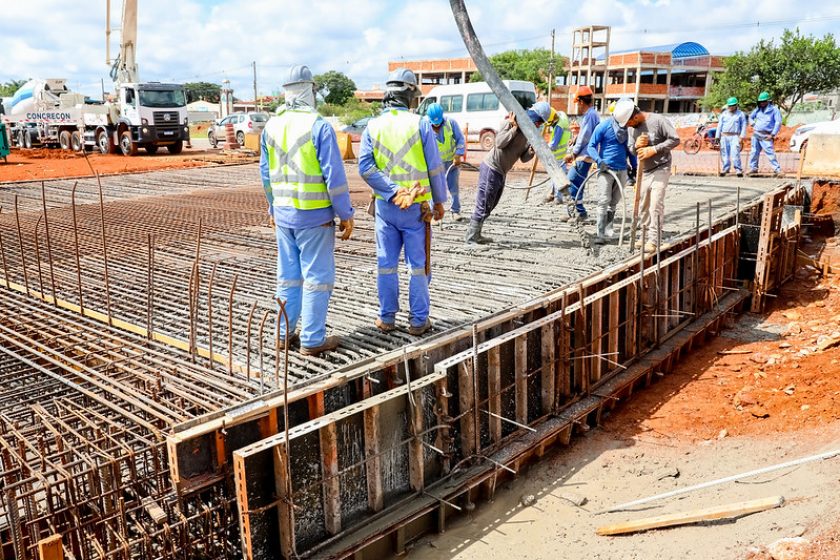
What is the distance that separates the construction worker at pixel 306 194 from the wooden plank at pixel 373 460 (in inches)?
24.6

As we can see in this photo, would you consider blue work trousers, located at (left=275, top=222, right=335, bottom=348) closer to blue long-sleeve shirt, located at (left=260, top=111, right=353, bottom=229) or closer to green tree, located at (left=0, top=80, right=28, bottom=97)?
blue long-sleeve shirt, located at (left=260, top=111, right=353, bottom=229)

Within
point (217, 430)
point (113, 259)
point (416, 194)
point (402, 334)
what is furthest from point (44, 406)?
point (113, 259)

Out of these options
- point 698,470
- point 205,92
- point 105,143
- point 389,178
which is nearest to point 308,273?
point 389,178

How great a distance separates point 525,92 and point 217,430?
19.1m

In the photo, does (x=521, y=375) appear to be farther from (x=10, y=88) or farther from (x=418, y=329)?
(x=10, y=88)

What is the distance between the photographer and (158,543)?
3766 millimetres

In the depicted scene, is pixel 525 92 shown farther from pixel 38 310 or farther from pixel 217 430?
pixel 217 430

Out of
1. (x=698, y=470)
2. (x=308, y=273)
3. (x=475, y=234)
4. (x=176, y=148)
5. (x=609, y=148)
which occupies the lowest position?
(x=698, y=470)

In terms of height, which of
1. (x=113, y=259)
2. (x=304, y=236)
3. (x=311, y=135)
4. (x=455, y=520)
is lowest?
(x=455, y=520)

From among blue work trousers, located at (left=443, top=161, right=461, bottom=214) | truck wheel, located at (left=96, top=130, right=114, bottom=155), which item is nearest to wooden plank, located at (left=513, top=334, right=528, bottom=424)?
blue work trousers, located at (left=443, top=161, right=461, bottom=214)

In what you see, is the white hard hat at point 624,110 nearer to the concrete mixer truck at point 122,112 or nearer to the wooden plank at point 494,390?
the wooden plank at point 494,390

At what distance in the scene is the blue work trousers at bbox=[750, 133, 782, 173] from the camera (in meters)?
11.9

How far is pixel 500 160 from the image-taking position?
24.6 ft

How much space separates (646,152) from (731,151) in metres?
7.00
